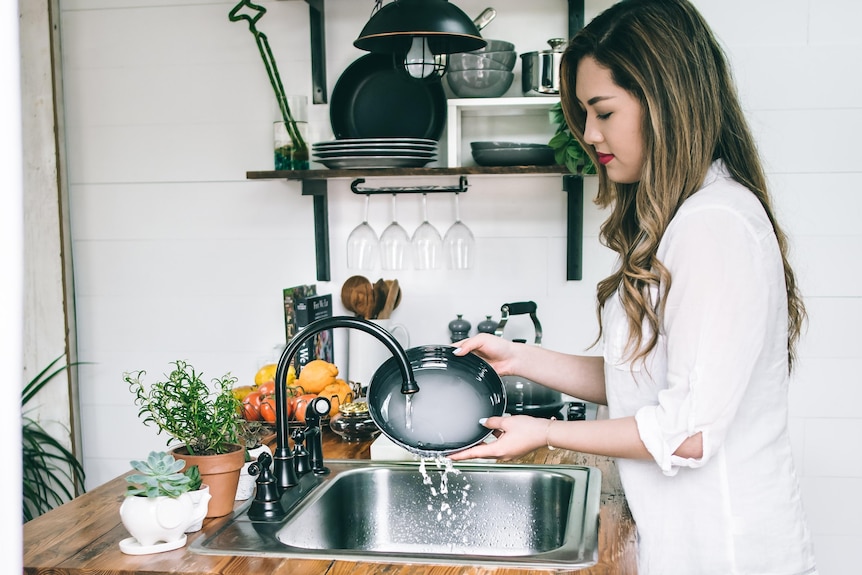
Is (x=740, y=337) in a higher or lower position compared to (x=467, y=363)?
higher

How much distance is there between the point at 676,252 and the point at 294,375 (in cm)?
131

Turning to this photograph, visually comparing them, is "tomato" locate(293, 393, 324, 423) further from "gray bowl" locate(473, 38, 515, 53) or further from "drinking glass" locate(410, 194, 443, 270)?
"gray bowl" locate(473, 38, 515, 53)

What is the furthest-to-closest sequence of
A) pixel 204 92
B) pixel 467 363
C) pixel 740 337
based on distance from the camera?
pixel 204 92, pixel 467 363, pixel 740 337

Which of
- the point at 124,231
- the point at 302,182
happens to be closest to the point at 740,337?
the point at 302,182

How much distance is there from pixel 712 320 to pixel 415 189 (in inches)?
55.5

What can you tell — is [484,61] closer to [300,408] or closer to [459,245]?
[459,245]

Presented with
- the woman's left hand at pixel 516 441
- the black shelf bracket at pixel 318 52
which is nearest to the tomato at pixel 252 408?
the woman's left hand at pixel 516 441

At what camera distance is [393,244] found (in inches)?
93.4

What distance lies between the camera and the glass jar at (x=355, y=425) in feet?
6.43

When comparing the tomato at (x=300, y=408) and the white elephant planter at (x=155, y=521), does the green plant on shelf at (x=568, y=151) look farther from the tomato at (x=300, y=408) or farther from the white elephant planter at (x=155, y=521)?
the white elephant planter at (x=155, y=521)

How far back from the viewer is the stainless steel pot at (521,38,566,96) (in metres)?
2.21

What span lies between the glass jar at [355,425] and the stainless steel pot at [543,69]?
99 cm

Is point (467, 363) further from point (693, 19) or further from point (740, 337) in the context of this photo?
point (693, 19)

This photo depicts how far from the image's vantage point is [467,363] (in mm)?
1604
